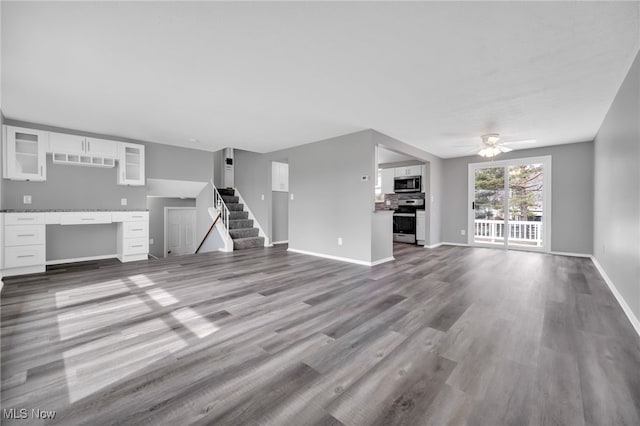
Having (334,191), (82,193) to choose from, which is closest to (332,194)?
(334,191)

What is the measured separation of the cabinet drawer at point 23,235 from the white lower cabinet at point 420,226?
761cm

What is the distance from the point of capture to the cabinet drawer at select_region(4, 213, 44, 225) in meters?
3.73

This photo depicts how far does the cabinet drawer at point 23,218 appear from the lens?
12.2 feet

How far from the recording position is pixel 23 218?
3.85 metres

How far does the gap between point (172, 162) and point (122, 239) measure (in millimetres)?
1981

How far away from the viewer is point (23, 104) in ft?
11.6

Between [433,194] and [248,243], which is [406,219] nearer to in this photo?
[433,194]

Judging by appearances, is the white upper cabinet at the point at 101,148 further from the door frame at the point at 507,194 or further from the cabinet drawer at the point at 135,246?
the door frame at the point at 507,194

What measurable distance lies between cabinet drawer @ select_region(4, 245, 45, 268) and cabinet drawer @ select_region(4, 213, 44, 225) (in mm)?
364

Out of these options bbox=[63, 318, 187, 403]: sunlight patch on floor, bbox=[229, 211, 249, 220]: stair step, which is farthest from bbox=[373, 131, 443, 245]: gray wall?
bbox=[63, 318, 187, 403]: sunlight patch on floor

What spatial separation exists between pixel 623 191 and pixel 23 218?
776 cm

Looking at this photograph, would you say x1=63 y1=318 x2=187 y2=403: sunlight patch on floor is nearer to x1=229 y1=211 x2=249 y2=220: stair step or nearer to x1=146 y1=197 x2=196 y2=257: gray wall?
x1=229 y1=211 x2=249 y2=220: stair step

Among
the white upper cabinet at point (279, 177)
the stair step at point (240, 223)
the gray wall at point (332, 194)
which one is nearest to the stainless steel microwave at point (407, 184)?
the gray wall at point (332, 194)

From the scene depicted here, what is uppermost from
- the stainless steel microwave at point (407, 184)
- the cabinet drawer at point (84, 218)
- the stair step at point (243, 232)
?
the stainless steel microwave at point (407, 184)
